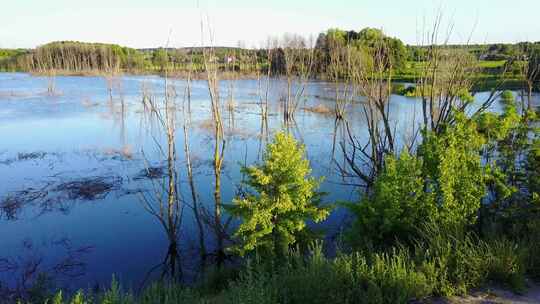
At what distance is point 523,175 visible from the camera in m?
7.43

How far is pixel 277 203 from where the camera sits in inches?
305

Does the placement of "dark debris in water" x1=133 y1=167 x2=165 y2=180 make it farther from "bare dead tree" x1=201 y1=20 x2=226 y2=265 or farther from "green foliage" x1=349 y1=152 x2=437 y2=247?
"green foliage" x1=349 y1=152 x2=437 y2=247

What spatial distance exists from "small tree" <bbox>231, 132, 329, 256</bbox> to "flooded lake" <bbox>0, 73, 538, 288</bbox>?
7.30ft

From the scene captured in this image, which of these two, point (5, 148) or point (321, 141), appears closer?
point (5, 148)

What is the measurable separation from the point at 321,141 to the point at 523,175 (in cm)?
1353

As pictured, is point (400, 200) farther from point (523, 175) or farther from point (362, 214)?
point (523, 175)

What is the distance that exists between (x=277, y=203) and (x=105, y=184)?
7.99 meters

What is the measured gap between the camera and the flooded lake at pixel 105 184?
9219mm

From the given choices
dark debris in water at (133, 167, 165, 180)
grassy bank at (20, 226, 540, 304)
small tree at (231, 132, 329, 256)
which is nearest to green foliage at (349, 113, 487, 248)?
grassy bank at (20, 226, 540, 304)

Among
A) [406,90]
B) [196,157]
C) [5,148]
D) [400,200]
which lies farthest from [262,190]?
[406,90]

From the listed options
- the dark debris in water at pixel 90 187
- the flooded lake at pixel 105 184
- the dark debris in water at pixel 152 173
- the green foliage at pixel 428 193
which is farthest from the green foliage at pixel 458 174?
the dark debris in water at pixel 90 187

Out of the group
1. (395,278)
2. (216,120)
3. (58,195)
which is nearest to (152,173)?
(58,195)

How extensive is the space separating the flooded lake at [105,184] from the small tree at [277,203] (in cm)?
222

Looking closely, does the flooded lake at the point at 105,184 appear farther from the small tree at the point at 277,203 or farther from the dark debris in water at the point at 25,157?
the small tree at the point at 277,203
